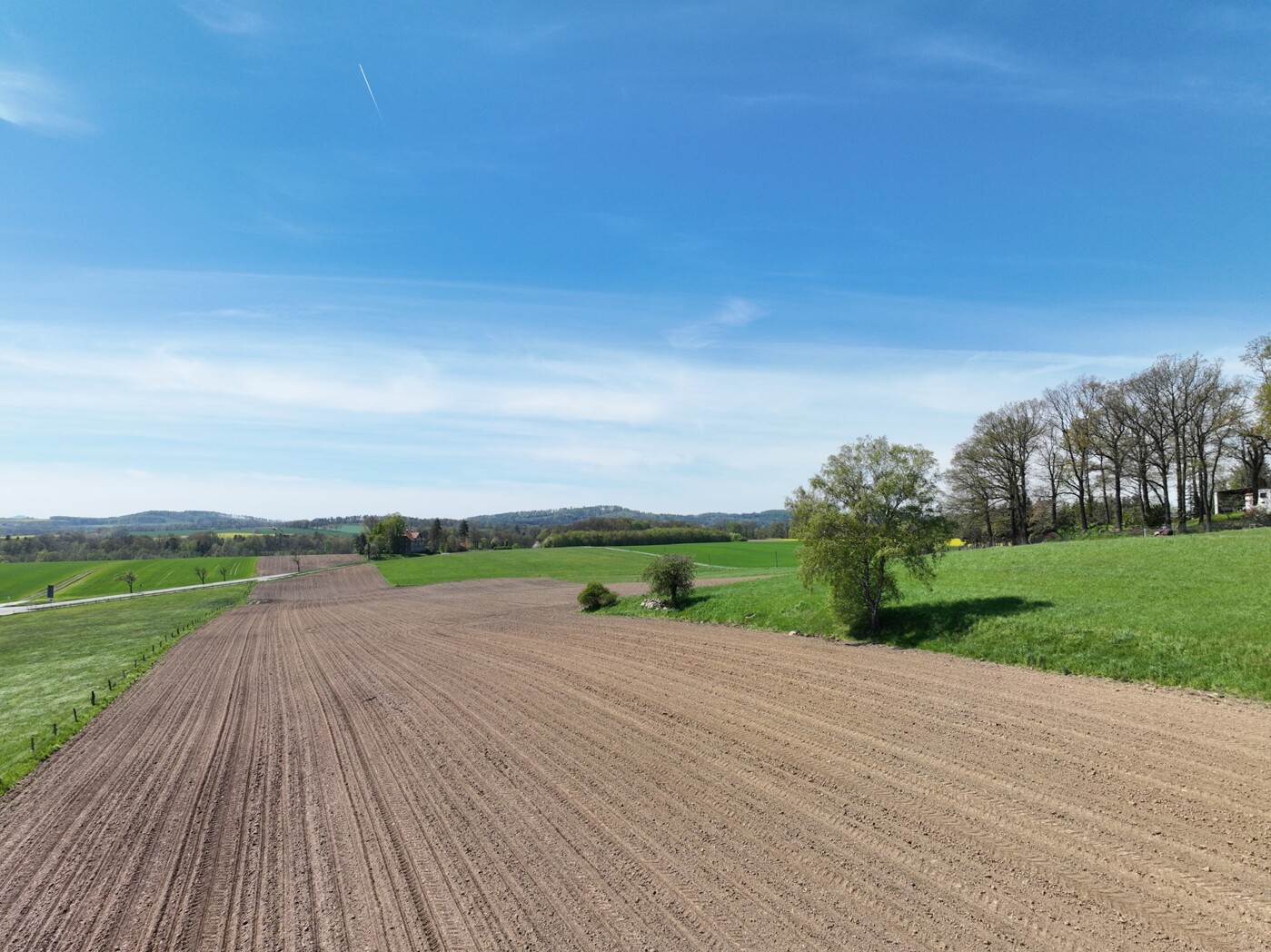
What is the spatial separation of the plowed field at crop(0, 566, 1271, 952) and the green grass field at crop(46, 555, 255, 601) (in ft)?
301

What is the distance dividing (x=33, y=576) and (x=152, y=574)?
16.6 metres

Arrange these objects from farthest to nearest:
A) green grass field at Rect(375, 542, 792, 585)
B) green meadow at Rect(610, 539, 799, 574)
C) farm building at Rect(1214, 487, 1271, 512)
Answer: green meadow at Rect(610, 539, 799, 574) → green grass field at Rect(375, 542, 792, 585) → farm building at Rect(1214, 487, 1271, 512)

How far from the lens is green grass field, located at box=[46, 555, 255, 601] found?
87.9m

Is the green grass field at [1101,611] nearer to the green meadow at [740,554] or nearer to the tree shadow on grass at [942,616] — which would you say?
the tree shadow on grass at [942,616]

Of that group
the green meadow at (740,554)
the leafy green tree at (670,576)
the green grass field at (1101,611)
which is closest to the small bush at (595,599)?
the leafy green tree at (670,576)

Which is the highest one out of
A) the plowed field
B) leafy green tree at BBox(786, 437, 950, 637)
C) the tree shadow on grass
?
leafy green tree at BBox(786, 437, 950, 637)

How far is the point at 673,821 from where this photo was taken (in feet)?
34.1

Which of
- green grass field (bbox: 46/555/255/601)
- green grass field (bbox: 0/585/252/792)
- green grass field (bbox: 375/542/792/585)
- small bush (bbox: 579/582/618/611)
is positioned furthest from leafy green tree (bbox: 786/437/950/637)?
green grass field (bbox: 46/555/255/601)

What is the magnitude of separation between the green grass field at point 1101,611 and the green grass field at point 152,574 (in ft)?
317

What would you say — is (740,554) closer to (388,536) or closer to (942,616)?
(388,536)

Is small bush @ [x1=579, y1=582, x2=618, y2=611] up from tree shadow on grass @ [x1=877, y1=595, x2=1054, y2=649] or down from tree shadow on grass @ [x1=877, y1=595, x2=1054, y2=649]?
down

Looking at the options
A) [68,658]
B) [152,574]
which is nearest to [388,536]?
[152,574]

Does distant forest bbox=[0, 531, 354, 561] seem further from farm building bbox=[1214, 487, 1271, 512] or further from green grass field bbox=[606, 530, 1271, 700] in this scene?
farm building bbox=[1214, 487, 1271, 512]

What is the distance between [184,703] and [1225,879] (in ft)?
90.1
